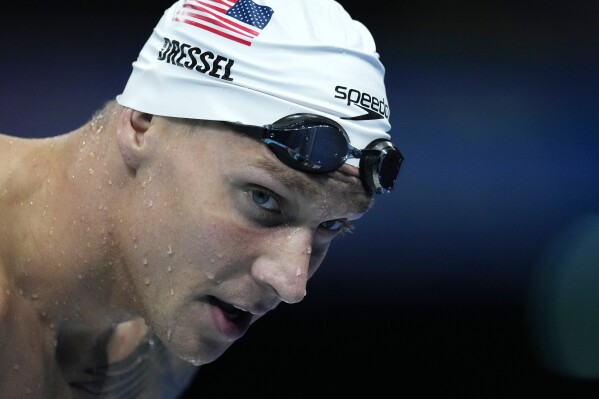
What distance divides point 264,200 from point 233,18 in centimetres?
34

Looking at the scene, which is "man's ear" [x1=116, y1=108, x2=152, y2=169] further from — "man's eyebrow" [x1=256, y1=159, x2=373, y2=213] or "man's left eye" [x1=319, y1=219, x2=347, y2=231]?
"man's left eye" [x1=319, y1=219, x2=347, y2=231]

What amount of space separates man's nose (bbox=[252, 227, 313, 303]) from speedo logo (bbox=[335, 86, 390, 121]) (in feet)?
0.79

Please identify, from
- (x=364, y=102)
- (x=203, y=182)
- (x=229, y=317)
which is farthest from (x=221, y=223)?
(x=364, y=102)

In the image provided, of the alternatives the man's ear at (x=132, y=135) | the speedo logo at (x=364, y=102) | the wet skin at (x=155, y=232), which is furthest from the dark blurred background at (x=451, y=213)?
the speedo logo at (x=364, y=102)

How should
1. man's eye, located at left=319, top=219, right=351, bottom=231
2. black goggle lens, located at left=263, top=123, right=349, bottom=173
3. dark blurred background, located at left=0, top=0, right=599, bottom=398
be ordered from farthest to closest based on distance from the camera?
1. dark blurred background, located at left=0, top=0, right=599, bottom=398
2. man's eye, located at left=319, top=219, right=351, bottom=231
3. black goggle lens, located at left=263, top=123, right=349, bottom=173

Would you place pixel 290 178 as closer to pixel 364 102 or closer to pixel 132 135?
pixel 364 102

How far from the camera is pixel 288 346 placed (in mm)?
2551

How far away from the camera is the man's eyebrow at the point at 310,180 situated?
1.40 m

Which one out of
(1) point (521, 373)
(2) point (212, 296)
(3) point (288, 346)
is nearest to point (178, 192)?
(2) point (212, 296)

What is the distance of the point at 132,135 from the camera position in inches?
59.9

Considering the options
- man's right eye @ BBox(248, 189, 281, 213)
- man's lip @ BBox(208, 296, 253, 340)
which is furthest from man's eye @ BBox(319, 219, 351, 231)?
man's lip @ BBox(208, 296, 253, 340)

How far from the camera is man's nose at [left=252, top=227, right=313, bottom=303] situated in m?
1.39

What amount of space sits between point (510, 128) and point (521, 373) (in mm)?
806

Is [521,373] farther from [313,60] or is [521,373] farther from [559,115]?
[313,60]
